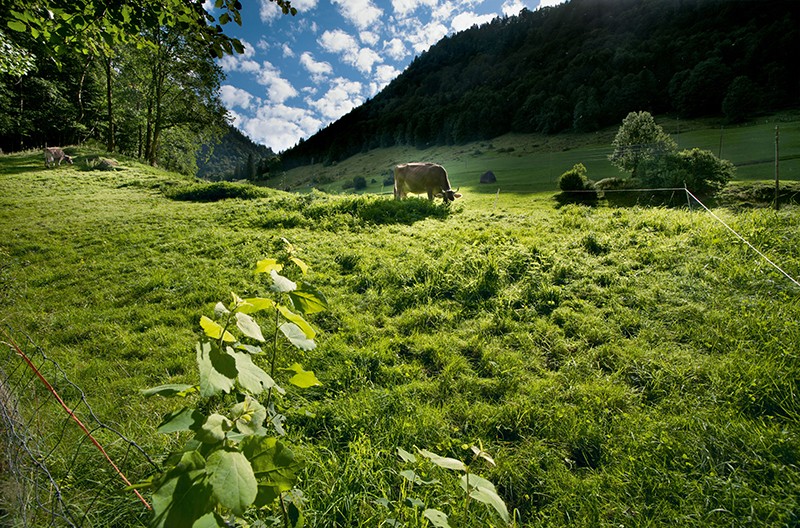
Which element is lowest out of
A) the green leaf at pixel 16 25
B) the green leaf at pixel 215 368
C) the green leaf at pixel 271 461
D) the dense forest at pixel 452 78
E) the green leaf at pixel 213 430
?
the green leaf at pixel 271 461

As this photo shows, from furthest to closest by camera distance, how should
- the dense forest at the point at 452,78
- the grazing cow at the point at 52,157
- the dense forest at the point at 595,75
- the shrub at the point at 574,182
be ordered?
1. the dense forest at the point at 595,75
2. the grazing cow at the point at 52,157
3. the shrub at the point at 574,182
4. the dense forest at the point at 452,78

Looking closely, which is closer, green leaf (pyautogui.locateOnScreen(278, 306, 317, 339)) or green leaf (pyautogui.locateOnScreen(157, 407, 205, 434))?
green leaf (pyautogui.locateOnScreen(157, 407, 205, 434))

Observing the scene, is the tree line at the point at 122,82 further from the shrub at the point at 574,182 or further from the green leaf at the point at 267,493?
the shrub at the point at 574,182

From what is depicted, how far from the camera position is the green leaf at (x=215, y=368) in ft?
3.07

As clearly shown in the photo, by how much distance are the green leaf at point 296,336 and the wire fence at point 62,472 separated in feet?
2.80

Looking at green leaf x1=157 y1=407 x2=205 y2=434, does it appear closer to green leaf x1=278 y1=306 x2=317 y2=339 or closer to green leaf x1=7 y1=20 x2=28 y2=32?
green leaf x1=278 y1=306 x2=317 y2=339

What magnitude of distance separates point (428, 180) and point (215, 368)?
16.5 m

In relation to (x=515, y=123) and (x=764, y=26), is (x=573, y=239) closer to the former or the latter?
(x=515, y=123)

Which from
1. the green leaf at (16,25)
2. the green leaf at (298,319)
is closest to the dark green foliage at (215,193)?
the green leaf at (16,25)

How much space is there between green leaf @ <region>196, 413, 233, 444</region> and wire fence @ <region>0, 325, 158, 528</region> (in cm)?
93

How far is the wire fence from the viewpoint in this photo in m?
1.89

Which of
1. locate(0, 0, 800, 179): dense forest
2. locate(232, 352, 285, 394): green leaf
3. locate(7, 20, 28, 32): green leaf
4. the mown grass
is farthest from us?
locate(0, 0, 800, 179): dense forest

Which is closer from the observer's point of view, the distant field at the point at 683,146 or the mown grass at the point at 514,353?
the mown grass at the point at 514,353

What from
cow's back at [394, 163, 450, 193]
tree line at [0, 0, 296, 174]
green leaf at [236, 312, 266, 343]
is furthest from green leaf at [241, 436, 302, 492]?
cow's back at [394, 163, 450, 193]
